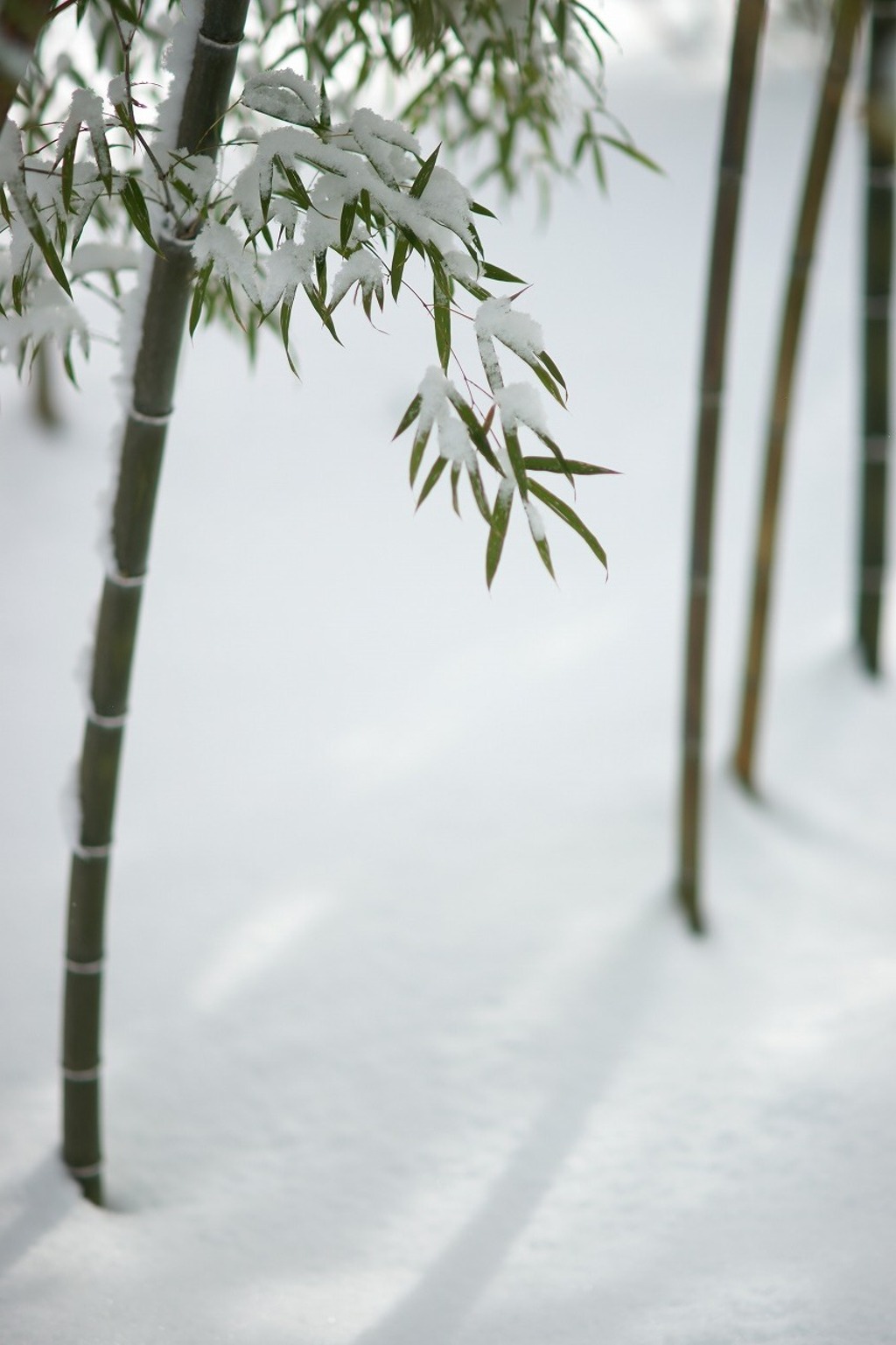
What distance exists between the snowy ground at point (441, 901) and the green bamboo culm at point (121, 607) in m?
0.16

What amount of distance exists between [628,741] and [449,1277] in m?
1.37

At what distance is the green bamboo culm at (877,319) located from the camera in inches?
78.2

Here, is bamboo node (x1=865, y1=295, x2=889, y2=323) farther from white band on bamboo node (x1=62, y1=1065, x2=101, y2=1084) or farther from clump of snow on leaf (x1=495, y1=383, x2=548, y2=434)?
white band on bamboo node (x1=62, y1=1065, x2=101, y2=1084)

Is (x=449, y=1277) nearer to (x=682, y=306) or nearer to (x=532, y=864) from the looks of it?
(x=532, y=864)

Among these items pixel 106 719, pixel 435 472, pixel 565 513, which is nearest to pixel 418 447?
pixel 435 472

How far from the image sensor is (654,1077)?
1548 millimetres

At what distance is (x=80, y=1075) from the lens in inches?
50.1

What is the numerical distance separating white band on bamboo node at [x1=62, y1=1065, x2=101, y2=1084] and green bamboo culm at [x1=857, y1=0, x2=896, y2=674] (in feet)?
6.17

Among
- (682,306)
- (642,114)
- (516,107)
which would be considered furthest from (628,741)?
(642,114)

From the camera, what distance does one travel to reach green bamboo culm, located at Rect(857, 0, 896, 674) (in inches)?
78.2

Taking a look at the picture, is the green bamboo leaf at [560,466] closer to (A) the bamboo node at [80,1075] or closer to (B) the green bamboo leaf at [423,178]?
(B) the green bamboo leaf at [423,178]

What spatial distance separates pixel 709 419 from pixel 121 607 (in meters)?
0.96

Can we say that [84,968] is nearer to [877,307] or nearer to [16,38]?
[16,38]

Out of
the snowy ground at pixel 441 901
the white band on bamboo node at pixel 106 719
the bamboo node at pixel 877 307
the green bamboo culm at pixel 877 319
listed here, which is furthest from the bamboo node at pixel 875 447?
the white band on bamboo node at pixel 106 719
